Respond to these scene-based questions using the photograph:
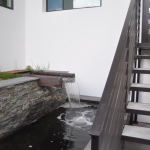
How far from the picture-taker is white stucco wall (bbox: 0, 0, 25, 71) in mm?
4574

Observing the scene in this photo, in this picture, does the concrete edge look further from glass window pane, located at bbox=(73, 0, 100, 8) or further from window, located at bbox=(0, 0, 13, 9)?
window, located at bbox=(0, 0, 13, 9)

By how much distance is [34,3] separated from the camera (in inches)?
207

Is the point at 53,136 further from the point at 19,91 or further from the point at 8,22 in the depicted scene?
the point at 8,22

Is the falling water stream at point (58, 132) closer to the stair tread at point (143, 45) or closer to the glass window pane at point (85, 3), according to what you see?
the stair tread at point (143, 45)

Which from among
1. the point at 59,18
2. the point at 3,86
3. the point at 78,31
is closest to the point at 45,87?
the point at 3,86

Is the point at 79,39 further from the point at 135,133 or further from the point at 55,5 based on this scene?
the point at 135,133

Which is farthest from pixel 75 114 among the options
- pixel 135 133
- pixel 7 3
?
pixel 7 3

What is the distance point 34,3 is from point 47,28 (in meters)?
0.91

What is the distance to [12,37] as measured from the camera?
4891 mm

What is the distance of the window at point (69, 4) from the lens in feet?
15.6

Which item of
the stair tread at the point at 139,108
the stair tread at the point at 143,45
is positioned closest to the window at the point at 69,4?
the stair tread at the point at 143,45

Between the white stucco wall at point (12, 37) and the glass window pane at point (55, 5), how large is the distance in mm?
826

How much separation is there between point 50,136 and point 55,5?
3.98 m

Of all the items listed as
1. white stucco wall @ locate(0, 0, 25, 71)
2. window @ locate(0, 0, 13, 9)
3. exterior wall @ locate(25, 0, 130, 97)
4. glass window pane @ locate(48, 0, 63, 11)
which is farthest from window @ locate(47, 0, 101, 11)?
window @ locate(0, 0, 13, 9)
